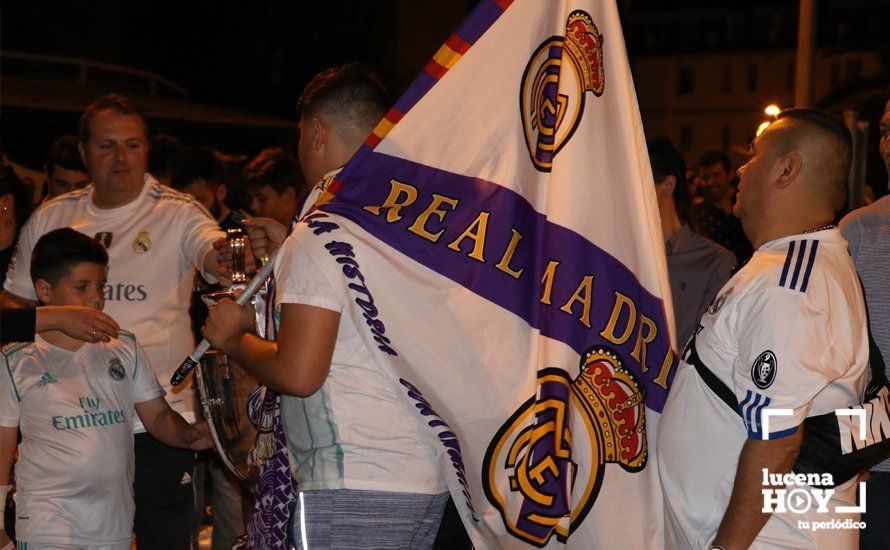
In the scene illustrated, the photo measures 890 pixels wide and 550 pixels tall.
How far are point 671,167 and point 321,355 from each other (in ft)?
8.84

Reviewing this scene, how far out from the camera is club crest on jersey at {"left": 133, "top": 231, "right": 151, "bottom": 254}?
499cm

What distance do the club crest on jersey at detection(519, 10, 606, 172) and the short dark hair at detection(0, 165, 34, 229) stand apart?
10.5 ft

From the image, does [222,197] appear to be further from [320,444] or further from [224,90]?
[224,90]

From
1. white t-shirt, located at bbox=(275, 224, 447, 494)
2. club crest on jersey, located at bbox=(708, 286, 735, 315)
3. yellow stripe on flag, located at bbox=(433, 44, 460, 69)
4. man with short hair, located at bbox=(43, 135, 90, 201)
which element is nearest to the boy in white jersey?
white t-shirt, located at bbox=(275, 224, 447, 494)

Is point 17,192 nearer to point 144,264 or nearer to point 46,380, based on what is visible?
point 144,264

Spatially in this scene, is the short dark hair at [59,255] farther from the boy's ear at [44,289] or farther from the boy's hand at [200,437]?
the boy's hand at [200,437]

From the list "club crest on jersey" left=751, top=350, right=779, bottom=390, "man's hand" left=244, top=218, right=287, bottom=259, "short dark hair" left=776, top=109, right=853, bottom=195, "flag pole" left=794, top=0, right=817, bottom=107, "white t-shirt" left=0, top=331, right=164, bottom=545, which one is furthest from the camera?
"flag pole" left=794, top=0, right=817, bottom=107

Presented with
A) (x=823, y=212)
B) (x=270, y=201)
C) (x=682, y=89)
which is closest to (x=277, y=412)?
(x=823, y=212)

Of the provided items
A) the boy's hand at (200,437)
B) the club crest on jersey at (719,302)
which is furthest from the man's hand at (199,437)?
the club crest on jersey at (719,302)

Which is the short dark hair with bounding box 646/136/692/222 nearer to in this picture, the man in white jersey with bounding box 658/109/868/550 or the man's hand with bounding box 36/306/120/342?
the man in white jersey with bounding box 658/109/868/550

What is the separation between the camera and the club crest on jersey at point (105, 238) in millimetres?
4969

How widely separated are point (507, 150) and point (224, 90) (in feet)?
88.3

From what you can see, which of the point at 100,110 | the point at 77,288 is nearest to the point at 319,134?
the point at 77,288

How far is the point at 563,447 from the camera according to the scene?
128 inches
